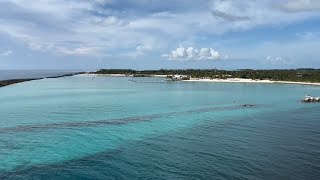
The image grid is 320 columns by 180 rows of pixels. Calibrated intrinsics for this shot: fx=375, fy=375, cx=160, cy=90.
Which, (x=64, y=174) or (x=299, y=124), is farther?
(x=299, y=124)

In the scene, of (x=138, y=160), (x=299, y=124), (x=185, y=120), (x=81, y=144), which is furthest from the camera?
(x=185, y=120)

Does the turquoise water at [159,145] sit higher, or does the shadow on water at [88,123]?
the shadow on water at [88,123]

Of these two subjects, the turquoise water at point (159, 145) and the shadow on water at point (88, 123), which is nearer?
the turquoise water at point (159, 145)

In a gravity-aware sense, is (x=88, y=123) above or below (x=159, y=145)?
above

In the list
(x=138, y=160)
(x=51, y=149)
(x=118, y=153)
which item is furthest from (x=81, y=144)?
(x=138, y=160)

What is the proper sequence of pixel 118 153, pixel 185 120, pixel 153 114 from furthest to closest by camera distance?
1. pixel 153 114
2. pixel 185 120
3. pixel 118 153

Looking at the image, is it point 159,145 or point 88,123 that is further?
point 88,123

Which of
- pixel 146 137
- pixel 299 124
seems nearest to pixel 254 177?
pixel 146 137

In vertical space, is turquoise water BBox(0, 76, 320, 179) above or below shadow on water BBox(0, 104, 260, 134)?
below

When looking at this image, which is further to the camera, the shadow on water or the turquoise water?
the shadow on water

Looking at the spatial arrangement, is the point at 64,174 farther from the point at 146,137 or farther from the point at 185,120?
the point at 185,120
